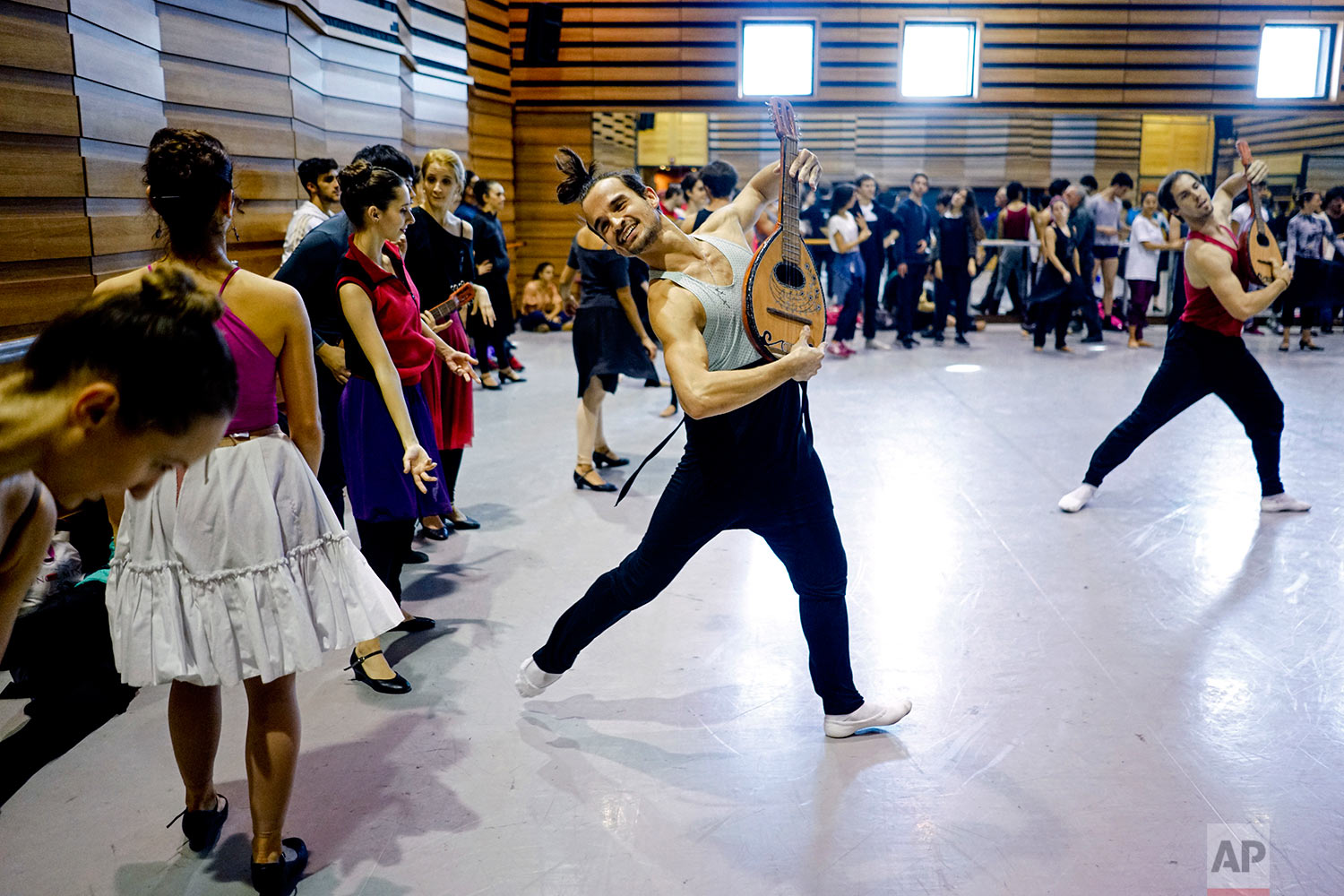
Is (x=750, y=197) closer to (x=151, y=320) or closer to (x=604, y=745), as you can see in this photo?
(x=604, y=745)

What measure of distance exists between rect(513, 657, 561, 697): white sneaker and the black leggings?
0.17 m

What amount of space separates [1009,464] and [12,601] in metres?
A: 4.89

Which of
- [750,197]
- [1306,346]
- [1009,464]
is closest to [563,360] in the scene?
[1009,464]

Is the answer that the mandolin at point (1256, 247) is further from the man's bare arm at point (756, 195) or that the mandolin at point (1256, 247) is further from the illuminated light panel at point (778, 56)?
the illuminated light panel at point (778, 56)

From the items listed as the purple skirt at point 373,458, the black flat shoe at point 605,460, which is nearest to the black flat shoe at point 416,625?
the purple skirt at point 373,458

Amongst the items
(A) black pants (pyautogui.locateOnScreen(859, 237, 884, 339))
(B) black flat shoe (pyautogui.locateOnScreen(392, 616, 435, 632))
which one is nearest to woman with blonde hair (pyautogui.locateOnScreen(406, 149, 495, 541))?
(B) black flat shoe (pyautogui.locateOnScreen(392, 616, 435, 632))

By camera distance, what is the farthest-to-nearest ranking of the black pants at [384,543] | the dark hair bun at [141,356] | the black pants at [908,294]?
the black pants at [908,294]
the black pants at [384,543]
the dark hair bun at [141,356]

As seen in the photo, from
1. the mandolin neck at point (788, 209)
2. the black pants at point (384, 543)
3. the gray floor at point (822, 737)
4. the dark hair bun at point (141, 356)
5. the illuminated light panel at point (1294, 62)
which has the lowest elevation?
the gray floor at point (822, 737)

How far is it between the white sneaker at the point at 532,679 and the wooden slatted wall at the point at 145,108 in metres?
2.06

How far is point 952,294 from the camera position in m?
10.0

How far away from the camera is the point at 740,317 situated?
220 cm

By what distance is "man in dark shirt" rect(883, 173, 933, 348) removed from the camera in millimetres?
9547

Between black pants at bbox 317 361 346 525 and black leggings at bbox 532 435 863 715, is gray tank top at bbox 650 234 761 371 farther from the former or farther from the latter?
black pants at bbox 317 361 346 525

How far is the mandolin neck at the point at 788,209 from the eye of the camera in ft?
7.32
